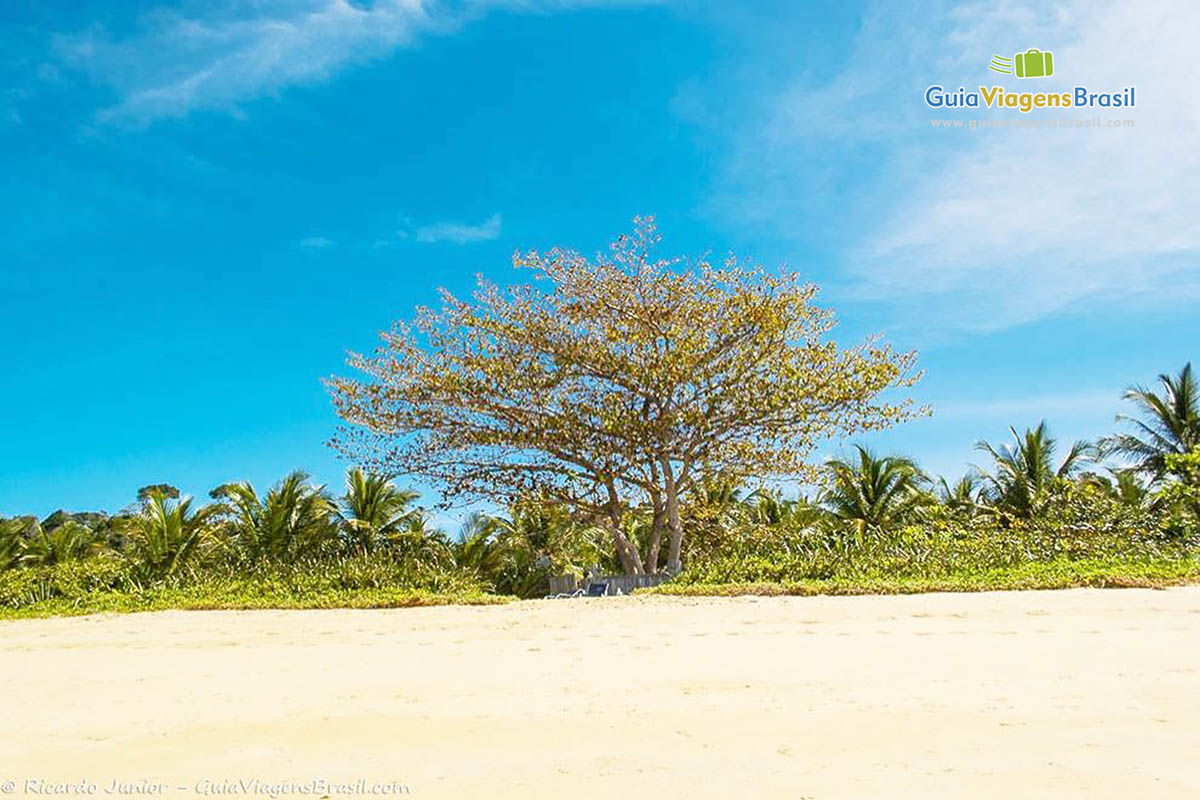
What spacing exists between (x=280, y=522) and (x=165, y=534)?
233 cm

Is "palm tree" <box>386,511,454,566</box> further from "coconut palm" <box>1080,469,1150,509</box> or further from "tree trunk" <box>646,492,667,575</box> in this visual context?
"coconut palm" <box>1080,469,1150,509</box>

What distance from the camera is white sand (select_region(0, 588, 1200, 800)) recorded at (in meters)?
3.56

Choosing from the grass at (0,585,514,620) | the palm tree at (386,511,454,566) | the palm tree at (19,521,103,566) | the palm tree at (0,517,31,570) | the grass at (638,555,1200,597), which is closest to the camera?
the grass at (638,555,1200,597)

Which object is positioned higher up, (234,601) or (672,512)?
(672,512)

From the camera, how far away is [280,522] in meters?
17.7

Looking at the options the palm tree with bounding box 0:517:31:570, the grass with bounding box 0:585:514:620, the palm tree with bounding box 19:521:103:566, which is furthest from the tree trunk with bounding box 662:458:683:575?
the palm tree with bounding box 0:517:31:570

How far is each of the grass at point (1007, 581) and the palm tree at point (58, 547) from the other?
23695mm

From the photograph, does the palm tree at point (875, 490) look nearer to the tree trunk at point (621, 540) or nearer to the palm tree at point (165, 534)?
the tree trunk at point (621, 540)

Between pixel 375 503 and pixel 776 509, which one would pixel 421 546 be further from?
pixel 776 509

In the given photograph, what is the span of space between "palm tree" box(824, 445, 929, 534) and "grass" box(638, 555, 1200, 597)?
7.22 metres

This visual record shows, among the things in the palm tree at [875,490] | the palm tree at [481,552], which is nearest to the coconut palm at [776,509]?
the palm tree at [875,490]

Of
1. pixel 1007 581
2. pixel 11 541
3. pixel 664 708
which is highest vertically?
pixel 11 541

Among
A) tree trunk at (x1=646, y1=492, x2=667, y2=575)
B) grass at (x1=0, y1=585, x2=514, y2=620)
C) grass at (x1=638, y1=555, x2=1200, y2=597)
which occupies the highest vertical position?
tree trunk at (x1=646, y1=492, x2=667, y2=575)

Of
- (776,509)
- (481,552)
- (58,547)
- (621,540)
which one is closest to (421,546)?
(481,552)
